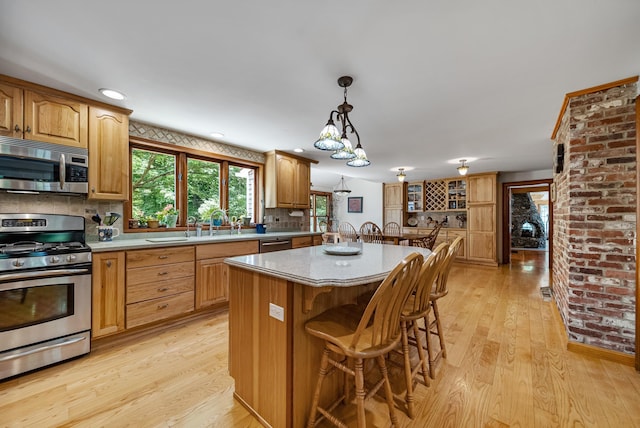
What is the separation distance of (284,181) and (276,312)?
300 cm

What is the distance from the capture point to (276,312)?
136 centimetres

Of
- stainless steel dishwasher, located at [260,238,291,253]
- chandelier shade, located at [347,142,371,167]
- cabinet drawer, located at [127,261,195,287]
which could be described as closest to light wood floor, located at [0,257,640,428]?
cabinet drawer, located at [127,261,195,287]

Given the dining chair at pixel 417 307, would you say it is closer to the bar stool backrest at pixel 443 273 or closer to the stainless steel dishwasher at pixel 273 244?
the bar stool backrest at pixel 443 273

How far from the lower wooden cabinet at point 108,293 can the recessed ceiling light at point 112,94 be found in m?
1.36

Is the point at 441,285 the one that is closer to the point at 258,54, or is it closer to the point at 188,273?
the point at 258,54

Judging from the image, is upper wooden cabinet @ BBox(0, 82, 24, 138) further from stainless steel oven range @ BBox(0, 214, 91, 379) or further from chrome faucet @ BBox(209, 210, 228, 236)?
chrome faucet @ BBox(209, 210, 228, 236)

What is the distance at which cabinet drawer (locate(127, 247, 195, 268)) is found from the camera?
2416mm

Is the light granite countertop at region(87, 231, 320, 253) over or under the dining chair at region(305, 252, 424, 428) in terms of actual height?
over

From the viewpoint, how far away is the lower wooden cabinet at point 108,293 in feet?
7.22

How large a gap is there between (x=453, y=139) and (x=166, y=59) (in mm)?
3299

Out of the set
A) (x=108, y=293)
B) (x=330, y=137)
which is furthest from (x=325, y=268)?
(x=108, y=293)

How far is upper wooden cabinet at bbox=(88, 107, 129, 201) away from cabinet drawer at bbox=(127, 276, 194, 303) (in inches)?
35.1

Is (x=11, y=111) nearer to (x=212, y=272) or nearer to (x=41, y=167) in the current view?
(x=41, y=167)

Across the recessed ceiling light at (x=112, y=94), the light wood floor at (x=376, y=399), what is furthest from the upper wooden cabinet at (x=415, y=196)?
the recessed ceiling light at (x=112, y=94)
